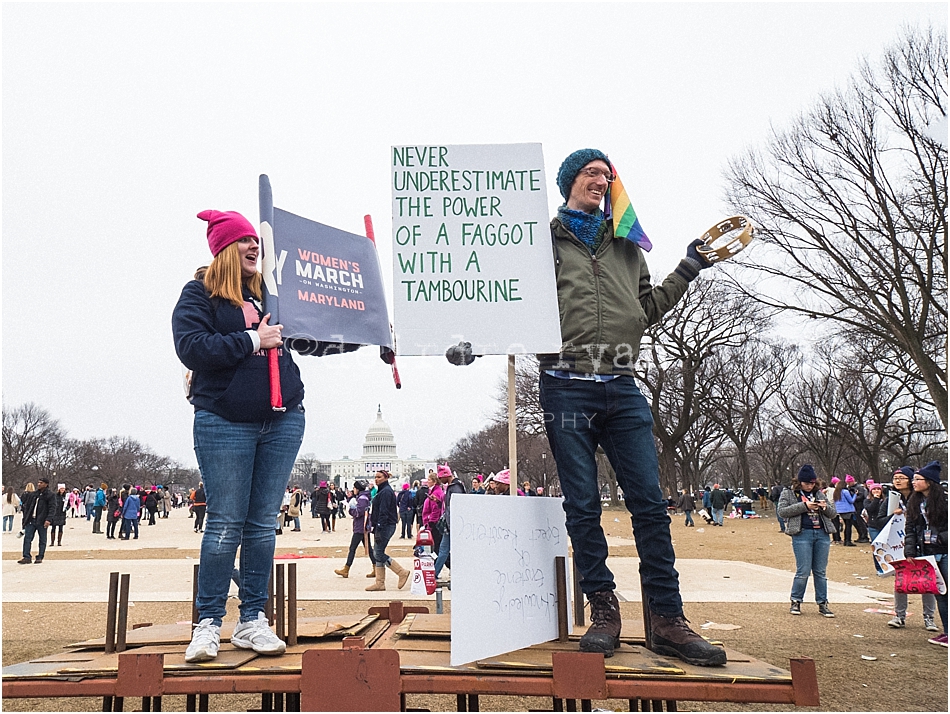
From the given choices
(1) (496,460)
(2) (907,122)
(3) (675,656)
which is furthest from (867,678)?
(1) (496,460)

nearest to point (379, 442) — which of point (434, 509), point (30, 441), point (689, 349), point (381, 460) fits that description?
point (381, 460)

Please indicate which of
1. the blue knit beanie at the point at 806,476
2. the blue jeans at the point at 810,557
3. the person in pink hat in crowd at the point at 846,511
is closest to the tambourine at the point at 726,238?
the blue jeans at the point at 810,557

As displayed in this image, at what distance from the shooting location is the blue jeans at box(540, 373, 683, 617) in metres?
3.36

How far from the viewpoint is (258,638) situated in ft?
10.4

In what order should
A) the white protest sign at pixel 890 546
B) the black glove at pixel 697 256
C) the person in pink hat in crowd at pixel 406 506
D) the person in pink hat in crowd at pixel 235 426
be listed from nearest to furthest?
1. the person in pink hat in crowd at pixel 235 426
2. the black glove at pixel 697 256
3. the white protest sign at pixel 890 546
4. the person in pink hat in crowd at pixel 406 506

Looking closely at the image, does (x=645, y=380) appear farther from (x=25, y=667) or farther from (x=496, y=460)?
(x=25, y=667)

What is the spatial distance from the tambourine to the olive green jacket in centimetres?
12

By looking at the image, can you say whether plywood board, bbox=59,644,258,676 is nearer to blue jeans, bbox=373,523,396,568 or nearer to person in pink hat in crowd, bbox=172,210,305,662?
person in pink hat in crowd, bbox=172,210,305,662

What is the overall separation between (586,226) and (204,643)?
8.38ft

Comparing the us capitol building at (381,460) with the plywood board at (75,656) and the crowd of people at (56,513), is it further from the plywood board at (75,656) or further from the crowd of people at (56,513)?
the plywood board at (75,656)

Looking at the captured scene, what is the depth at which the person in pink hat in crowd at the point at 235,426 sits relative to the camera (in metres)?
3.26

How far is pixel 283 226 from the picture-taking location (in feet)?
12.1

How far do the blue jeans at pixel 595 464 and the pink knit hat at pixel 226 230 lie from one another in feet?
5.25

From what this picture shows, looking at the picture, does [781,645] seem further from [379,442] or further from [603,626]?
[379,442]
